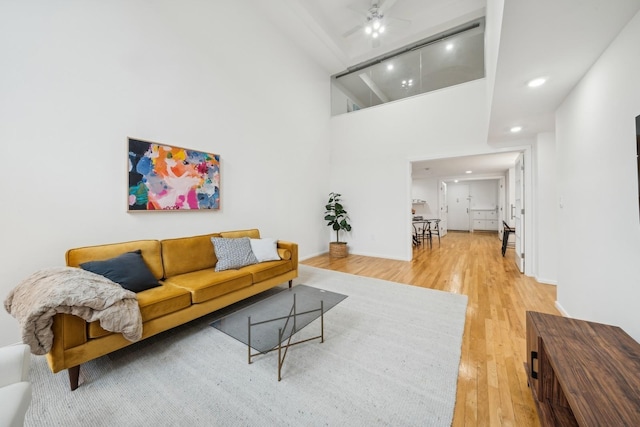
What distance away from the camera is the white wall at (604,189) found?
137cm

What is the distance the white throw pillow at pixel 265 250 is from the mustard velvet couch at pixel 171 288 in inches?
2.9

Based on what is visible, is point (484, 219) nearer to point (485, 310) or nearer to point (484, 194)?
point (484, 194)

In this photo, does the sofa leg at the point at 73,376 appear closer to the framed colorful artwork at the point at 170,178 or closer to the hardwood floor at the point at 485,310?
the framed colorful artwork at the point at 170,178

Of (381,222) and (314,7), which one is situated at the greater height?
(314,7)

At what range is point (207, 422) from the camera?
130cm

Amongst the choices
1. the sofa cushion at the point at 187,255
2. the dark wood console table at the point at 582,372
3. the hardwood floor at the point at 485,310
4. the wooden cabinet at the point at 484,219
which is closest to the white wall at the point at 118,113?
the sofa cushion at the point at 187,255

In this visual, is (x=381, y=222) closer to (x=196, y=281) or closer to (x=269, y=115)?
(x=269, y=115)

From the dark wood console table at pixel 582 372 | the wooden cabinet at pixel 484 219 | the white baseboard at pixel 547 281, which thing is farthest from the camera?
the wooden cabinet at pixel 484 219

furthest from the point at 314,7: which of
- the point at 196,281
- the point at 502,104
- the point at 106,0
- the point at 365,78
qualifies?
the point at 196,281

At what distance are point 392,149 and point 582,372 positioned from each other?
452cm

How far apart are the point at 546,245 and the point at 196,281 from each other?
15.7ft

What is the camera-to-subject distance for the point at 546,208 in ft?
11.7

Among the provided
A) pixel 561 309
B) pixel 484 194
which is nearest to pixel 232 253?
pixel 561 309

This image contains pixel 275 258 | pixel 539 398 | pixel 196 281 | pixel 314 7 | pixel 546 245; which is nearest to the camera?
pixel 539 398
